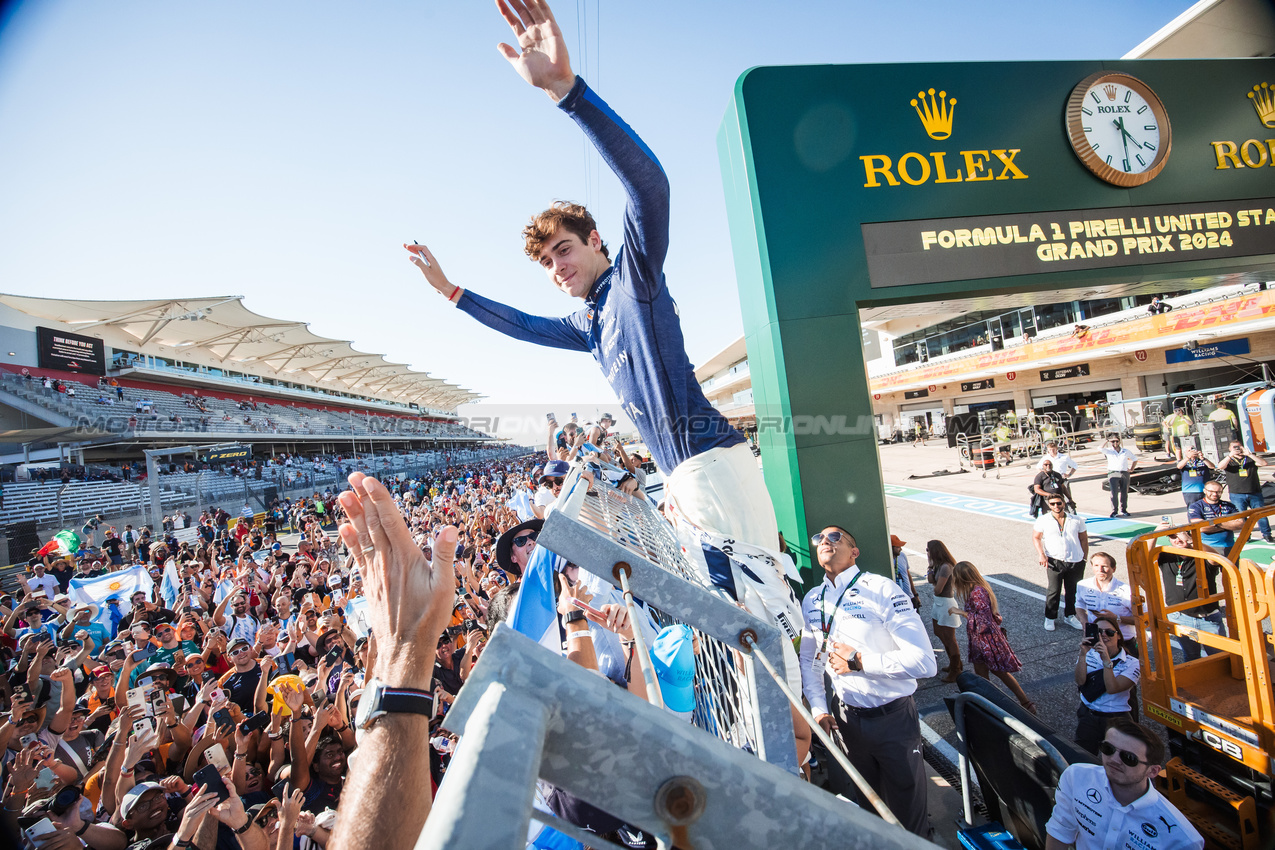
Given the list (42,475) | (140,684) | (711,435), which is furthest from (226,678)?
(42,475)

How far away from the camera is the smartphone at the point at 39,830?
2465 millimetres

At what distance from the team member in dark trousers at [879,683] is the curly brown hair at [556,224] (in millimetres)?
2654

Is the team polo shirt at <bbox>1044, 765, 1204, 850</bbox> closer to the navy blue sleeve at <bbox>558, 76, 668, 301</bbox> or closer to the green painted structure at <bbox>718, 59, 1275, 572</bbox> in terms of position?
the green painted structure at <bbox>718, 59, 1275, 572</bbox>

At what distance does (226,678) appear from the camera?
15.6 feet

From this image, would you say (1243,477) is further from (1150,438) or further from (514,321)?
(1150,438)

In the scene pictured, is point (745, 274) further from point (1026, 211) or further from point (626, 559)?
point (626, 559)

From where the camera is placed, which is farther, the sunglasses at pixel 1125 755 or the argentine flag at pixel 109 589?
the argentine flag at pixel 109 589

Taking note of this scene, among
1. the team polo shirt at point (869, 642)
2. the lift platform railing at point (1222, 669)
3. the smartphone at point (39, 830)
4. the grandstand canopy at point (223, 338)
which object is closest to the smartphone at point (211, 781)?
the smartphone at point (39, 830)

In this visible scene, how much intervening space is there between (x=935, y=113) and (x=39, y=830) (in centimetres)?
755

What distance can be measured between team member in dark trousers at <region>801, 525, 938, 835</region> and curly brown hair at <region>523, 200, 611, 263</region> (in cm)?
265

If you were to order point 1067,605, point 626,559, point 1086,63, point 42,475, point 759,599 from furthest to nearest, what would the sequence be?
point 42,475
point 1067,605
point 1086,63
point 759,599
point 626,559

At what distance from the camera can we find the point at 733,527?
191 centimetres

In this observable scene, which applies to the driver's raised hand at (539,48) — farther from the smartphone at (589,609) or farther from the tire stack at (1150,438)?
the tire stack at (1150,438)

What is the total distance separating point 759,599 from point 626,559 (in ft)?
2.97
